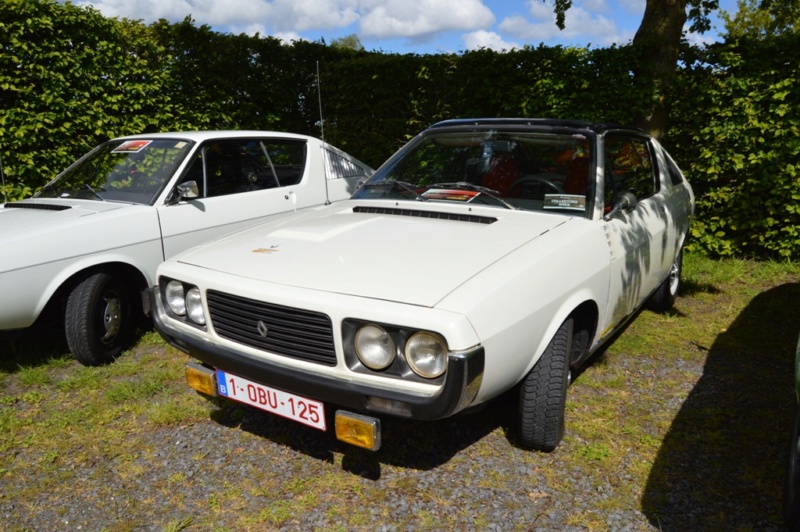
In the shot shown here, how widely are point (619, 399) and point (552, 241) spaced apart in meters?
1.35

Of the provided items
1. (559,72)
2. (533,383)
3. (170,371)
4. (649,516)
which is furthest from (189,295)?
(559,72)

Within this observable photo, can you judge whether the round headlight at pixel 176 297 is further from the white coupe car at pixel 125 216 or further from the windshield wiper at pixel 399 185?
the windshield wiper at pixel 399 185

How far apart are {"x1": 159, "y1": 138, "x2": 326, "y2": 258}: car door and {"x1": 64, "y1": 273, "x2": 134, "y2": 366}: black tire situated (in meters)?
0.48

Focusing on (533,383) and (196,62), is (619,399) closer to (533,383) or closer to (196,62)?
(533,383)

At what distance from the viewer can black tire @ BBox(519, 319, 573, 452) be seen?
2.82m

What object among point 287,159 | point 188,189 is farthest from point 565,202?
point 287,159

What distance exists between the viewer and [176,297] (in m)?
3.04

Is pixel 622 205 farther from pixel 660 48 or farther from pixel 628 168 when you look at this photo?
pixel 660 48

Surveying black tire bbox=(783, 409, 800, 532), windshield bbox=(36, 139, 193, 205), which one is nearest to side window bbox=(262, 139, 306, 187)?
windshield bbox=(36, 139, 193, 205)

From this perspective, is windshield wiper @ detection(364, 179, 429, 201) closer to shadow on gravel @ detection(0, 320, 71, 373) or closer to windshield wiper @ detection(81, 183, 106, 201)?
windshield wiper @ detection(81, 183, 106, 201)

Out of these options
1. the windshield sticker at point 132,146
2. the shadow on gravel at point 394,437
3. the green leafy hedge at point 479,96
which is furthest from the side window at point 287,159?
the shadow on gravel at point 394,437

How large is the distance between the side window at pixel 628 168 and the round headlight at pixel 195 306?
2368 mm

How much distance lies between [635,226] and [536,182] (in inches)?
28.2

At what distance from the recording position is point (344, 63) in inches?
352
